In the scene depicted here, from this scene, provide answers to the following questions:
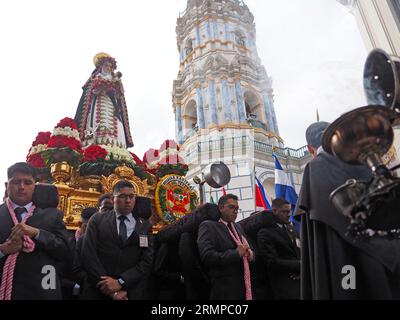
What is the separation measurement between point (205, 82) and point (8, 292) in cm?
2005

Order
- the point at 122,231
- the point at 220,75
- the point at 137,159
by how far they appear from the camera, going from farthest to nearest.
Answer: the point at 220,75
the point at 137,159
the point at 122,231

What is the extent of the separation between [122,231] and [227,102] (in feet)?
57.8

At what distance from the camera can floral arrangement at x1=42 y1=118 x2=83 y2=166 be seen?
653 centimetres

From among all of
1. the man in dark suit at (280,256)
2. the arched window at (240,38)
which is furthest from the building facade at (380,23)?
the arched window at (240,38)

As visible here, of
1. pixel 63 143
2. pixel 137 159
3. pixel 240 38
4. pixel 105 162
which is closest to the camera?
pixel 63 143

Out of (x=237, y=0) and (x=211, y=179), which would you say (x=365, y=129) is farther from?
(x=237, y=0)

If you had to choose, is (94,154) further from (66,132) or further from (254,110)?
(254,110)

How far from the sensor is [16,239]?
2.72 metres

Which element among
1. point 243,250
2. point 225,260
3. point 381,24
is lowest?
point 225,260

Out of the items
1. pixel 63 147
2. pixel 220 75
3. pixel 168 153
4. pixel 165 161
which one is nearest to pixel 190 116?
pixel 220 75

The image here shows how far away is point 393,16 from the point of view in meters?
7.95

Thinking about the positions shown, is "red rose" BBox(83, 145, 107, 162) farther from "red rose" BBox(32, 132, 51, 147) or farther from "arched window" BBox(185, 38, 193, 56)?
"arched window" BBox(185, 38, 193, 56)

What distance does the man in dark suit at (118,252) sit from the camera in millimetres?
3184

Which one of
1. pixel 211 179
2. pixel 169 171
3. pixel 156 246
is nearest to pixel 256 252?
pixel 156 246
